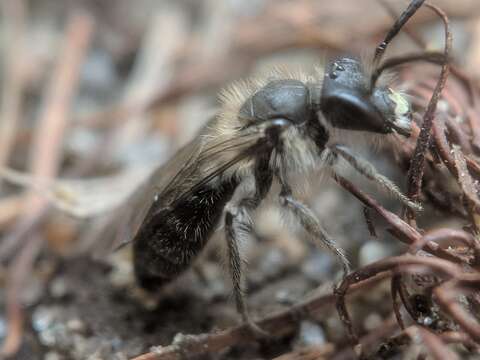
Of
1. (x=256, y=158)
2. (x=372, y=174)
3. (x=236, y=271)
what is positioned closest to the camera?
(x=372, y=174)

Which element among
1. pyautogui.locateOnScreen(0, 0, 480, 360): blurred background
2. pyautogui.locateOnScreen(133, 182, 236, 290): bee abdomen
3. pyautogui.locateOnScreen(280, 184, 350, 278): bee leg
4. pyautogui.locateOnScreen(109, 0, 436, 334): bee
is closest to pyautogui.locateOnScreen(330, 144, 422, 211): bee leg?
pyautogui.locateOnScreen(109, 0, 436, 334): bee

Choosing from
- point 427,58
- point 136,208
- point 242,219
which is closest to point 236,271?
point 242,219

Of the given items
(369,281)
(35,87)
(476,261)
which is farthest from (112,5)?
(476,261)

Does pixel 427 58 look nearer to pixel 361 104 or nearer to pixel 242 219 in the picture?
pixel 361 104

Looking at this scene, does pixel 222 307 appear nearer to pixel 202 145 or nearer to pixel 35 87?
pixel 202 145

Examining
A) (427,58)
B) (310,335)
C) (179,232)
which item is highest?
(427,58)

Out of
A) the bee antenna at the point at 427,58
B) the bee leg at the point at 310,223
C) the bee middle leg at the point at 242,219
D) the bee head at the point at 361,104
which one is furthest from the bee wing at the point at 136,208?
the bee antenna at the point at 427,58

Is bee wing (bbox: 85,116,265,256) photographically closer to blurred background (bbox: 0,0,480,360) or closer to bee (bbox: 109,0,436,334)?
bee (bbox: 109,0,436,334)
